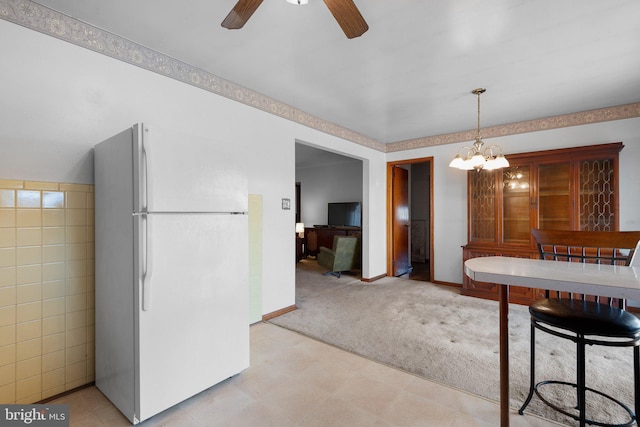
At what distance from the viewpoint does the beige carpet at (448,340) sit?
2.06 metres

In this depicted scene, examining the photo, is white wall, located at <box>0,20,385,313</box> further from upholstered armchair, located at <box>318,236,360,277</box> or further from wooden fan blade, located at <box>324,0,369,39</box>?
upholstered armchair, located at <box>318,236,360,277</box>

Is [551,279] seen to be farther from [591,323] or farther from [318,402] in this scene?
[318,402]

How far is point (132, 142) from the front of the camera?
1.68 meters

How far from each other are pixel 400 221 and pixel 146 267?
4.86 metres

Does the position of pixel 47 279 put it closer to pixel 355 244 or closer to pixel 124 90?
pixel 124 90

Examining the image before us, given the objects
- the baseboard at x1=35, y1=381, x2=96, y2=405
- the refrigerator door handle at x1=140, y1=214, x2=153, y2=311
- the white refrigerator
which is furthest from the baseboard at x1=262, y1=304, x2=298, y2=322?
the refrigerator door handle at x1=140, y1=214, x2=153, y2=311

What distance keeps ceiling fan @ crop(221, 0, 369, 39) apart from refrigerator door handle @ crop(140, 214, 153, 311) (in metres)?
1.18

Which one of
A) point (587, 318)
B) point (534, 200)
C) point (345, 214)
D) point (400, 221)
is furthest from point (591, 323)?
point (345, 214)

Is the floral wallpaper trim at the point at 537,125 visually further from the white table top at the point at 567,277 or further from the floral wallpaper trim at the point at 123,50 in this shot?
the white table top at the point at 567,277

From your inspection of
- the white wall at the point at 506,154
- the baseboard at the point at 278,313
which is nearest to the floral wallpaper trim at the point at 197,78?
the white wall at the point at 506,154

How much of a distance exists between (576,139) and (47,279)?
5687 millimetres

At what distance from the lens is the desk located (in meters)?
1.16

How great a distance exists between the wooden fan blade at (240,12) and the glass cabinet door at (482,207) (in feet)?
13.0

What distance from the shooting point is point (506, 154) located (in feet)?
13.8
